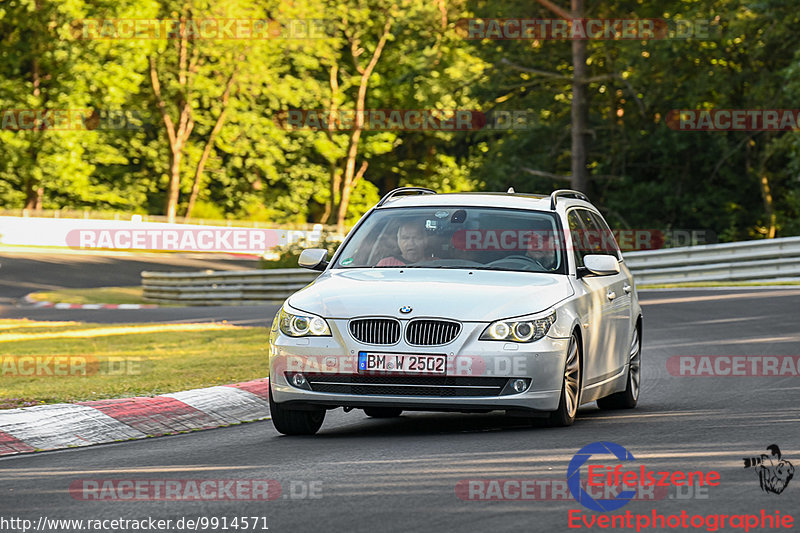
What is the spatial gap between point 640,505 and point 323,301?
330 centimetres

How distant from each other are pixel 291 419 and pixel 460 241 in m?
1.83

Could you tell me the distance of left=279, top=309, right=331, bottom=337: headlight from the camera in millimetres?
9000

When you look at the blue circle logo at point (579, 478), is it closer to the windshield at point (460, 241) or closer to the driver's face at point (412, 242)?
Result: the windshield at point (460, 241)

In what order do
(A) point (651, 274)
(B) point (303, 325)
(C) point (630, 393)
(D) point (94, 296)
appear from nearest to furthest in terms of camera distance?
(B) point (303, 325) → (C) point (630, 393) → (A) point (651, 274) → (D) point (94, 296)

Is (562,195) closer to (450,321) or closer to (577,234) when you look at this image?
→ (577,234)

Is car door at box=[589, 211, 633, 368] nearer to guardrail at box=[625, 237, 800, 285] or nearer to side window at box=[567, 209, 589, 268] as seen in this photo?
side window at box=[567, 209, 589, 268]

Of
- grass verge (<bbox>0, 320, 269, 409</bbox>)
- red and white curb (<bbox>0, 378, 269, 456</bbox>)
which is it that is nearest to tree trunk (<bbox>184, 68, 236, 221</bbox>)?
grass verge (<bbox>0, 320, 269, 409</bbox>)

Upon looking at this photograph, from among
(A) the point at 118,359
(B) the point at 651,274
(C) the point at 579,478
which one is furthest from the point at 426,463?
(B) the point at 651,274

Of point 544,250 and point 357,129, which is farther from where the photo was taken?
point 357,129

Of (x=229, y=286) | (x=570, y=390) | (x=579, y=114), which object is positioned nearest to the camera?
(x=570, y=390)

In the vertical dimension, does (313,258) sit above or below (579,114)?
below

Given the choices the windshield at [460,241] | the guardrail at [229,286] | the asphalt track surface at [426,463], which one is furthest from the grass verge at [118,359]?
the guardrail at [229,286]

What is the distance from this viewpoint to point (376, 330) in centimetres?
887

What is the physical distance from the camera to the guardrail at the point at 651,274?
27.8 meters
